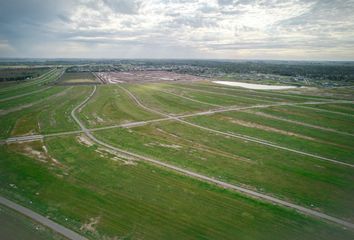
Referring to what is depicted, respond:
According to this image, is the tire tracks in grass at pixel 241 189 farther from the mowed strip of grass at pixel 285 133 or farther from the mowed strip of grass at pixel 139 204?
the mowed strip of grass at pixel 285 133

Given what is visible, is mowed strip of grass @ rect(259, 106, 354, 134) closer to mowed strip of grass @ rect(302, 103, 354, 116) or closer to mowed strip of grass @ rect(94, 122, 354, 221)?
mowed strip of grass @ rect(302, 103, 354, 116)

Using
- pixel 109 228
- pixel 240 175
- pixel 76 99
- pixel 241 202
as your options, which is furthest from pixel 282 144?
pixel 76 99

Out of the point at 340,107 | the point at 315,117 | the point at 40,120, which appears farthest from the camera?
the point at 340,107

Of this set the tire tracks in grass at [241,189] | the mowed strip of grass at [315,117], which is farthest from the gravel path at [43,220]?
the mowed strip of grass at [315,117]

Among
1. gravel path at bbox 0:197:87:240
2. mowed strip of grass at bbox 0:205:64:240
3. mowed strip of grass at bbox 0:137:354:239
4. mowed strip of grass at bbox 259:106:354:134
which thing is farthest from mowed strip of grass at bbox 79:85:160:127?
mowed strip of grass at bbox 259:106:354:134

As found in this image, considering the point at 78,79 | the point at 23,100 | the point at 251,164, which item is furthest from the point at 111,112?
the point at 78,79

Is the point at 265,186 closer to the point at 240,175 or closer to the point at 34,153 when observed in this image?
the point at 240,175

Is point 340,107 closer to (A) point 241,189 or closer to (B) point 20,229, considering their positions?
(A) point 241,189
